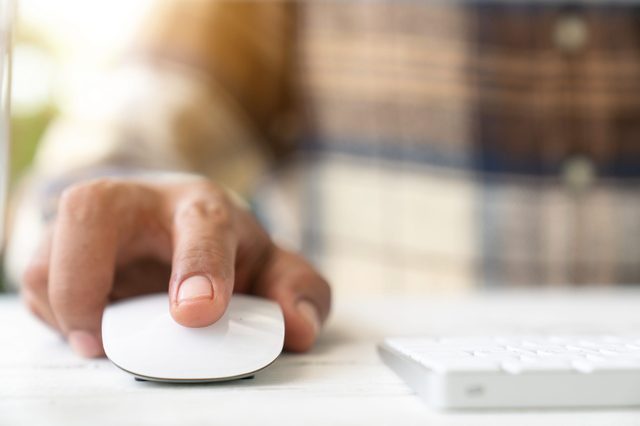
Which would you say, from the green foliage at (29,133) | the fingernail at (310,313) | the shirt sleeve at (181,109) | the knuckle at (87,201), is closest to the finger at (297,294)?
the fingernail at (310,313)

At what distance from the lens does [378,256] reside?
1070 mm

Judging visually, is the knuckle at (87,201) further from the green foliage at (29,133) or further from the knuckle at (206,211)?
the green foliage at (29,133)

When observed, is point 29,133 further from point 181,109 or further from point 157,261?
point 157,261

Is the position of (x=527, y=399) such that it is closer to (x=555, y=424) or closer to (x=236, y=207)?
(x=555, y=424)

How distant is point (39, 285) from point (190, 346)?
153 mm

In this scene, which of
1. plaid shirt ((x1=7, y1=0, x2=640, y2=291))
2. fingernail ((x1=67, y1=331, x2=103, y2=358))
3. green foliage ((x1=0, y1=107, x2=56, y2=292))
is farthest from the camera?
green foliage ((x1=0, y1=107, x2=56, y2=292))

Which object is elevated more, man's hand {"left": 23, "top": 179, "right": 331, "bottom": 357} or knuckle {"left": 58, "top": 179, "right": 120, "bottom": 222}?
knuckle {"left": 58, "top": 179, "right": 120, "bottom": 222}

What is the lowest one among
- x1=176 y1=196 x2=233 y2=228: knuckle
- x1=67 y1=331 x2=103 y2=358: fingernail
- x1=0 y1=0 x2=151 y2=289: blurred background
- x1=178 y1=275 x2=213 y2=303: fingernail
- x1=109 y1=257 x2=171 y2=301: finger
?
x1=67 y1=331 x2=103 y2=358: fingernail

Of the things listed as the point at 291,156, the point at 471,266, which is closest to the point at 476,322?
the point at 471,266

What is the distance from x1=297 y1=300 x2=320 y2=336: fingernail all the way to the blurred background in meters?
1.45

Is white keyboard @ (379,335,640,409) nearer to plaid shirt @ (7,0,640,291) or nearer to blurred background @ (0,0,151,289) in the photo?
plaid shirt @ (7,0,640,291)

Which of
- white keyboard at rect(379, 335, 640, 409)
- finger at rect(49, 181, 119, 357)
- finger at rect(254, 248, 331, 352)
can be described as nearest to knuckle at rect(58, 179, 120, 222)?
finger at rect(49, 181, 119, 357)

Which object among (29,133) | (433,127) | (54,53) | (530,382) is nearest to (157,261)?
(530,382)

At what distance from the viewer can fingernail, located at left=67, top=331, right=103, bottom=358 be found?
14.8 inches
